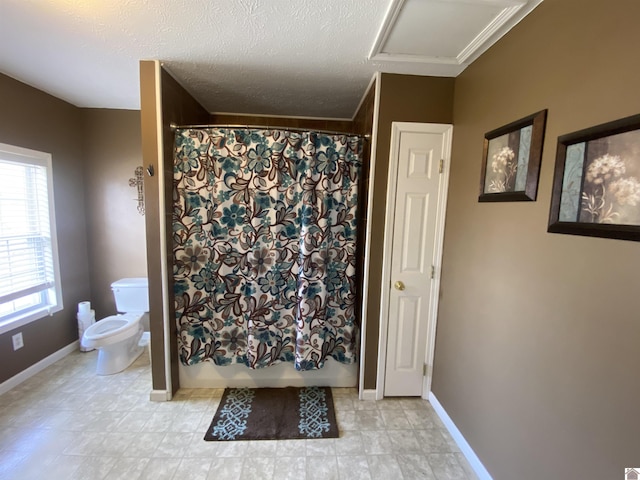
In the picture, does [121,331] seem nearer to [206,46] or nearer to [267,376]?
[267,376]

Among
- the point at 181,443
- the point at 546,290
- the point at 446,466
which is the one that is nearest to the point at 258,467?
the point at 181,443

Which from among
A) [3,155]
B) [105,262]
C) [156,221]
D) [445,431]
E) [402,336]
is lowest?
[445,431]

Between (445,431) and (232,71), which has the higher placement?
(232,71)

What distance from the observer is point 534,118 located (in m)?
1.23

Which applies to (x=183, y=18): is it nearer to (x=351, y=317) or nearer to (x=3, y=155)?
(x=3, y=155)

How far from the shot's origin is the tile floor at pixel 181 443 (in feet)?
5.01

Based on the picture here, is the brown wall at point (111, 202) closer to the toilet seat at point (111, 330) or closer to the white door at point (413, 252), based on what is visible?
the toilet seat at point (111, 330)

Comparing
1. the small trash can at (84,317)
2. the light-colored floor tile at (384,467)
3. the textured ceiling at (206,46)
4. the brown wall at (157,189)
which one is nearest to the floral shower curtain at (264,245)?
the brown wall at (157,189)

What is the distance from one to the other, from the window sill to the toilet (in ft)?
1.28

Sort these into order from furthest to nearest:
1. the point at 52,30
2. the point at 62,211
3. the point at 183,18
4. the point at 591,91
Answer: the point at 62,211
the point at 52,30
the point at 183,18
the point at 591,91

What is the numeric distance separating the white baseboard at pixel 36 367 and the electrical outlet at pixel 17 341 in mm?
203

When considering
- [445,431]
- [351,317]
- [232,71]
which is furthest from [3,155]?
[445,431]

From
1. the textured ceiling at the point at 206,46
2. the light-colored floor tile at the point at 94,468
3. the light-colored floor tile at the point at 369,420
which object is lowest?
the light-colored floor tile at the point at 94,468

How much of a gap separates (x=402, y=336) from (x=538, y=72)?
172cm
